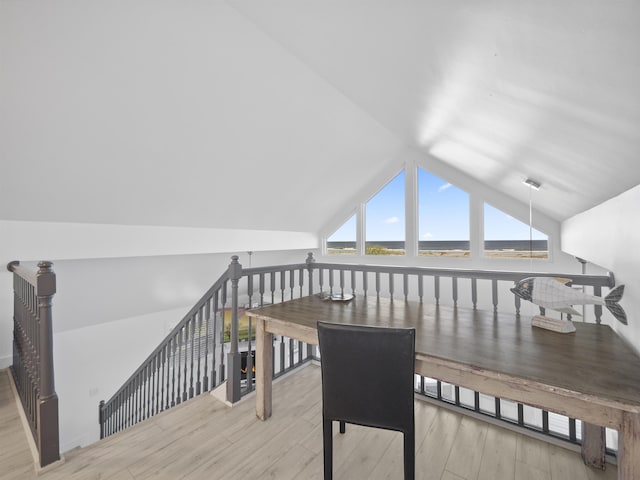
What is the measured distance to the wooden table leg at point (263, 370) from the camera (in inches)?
80.4

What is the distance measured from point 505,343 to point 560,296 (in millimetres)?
428

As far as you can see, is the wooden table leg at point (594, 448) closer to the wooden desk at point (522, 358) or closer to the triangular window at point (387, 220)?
the wooden desk at point (522, 358)

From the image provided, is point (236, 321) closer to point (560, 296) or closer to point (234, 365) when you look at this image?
point (234, 365)

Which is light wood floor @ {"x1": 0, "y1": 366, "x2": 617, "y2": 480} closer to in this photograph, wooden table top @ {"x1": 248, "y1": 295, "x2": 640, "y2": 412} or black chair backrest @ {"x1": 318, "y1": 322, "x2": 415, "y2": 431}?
black chair backrest @ {"x1": 318, "y1": 322, "x2": 415, "y2": 431}

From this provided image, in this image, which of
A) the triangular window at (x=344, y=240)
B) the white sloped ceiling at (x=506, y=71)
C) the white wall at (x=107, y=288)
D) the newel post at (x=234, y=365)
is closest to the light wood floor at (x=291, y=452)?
the newel post at (x=234, y=365)

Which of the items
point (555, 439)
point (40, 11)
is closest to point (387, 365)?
point (555, 439)

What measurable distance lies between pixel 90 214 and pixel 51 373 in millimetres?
2180

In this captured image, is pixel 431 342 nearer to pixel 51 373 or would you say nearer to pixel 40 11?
pixel 51 373

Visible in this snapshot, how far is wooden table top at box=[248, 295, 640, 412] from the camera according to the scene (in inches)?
39.8

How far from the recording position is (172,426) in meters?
2.02

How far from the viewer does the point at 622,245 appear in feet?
5.16

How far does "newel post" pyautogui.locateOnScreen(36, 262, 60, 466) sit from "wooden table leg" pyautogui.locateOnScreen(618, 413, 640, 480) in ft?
8.91

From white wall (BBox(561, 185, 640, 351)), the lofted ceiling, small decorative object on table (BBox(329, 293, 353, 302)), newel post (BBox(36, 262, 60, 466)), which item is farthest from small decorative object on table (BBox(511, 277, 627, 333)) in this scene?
newel post (BBox(36, 262, 60, 466))

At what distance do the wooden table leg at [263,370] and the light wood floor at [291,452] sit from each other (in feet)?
0.31
